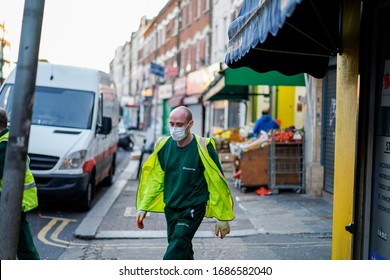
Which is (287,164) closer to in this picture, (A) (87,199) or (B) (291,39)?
(A) (87,199)

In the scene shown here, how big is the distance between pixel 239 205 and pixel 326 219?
7.13 feet

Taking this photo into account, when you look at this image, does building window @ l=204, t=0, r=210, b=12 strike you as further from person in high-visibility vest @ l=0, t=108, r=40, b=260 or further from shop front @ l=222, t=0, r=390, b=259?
person in high-visibility vest @ l=0, t=108, r=40, b=260

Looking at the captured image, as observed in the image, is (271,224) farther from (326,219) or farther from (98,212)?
(98,212)

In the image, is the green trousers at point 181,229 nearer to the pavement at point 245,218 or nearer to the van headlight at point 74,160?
the pavement at point 245,218

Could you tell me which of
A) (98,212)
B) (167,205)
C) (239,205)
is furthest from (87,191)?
(167,205)

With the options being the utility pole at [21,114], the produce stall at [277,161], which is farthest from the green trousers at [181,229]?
the produce stall at [277,161]

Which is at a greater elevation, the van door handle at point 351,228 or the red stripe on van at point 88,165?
the red stripe on van at point 88,165

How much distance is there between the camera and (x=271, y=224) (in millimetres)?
9180

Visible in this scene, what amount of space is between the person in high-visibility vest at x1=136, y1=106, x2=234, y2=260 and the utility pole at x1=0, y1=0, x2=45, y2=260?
5.94ft

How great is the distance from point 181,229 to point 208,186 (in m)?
0.44

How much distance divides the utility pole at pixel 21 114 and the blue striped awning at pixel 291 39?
5.15ft

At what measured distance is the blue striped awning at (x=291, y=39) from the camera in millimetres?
4656

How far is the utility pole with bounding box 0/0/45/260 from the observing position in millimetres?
3186

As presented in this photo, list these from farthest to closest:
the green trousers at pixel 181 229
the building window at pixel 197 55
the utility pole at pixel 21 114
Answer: the building window at pixel 197 55
the green trousers at pixel 181 229
the utility pole at pixel 21 114
